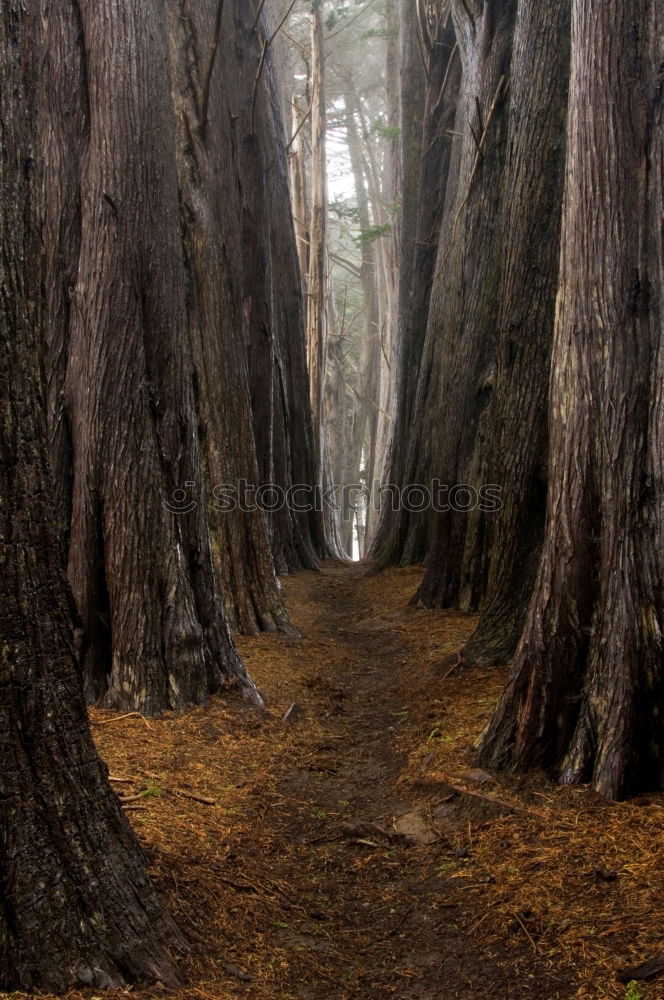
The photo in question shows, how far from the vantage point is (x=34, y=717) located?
8.40ft

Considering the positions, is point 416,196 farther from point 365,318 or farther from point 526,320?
point 365,318

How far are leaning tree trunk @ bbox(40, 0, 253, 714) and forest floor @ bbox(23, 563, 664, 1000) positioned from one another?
52cm

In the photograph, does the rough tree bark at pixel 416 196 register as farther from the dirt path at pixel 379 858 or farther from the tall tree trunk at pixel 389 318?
the dirt path at pixel 379 858

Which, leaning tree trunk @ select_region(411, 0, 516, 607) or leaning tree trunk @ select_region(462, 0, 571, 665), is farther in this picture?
leaning tree trunk @ select_region(411, 0, 516, 607)

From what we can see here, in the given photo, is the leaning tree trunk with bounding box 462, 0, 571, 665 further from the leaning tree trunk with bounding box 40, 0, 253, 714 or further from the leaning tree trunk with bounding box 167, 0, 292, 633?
the leaning tree trunk with bounding box 167, 0, 292, 633

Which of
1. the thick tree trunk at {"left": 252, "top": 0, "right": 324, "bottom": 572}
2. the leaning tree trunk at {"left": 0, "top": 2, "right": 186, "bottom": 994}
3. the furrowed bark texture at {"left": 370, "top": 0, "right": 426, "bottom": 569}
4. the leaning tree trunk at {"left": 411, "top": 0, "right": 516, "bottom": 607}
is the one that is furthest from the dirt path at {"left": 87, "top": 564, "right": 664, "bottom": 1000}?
the furrowed bark texture at {"left": 370, "top": 0, "right": 426, "bottom": 569}

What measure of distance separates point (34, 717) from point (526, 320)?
514cm

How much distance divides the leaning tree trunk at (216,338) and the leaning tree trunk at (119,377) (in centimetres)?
175

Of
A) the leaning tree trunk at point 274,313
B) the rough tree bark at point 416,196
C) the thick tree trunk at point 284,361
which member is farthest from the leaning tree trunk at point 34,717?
the rough tree bark at point 416,196

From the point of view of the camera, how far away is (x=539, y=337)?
6602 millimetres

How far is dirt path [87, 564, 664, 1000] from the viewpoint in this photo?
3033 millimetres

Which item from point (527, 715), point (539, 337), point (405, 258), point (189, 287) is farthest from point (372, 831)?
point (405, 258)

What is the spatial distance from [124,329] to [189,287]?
7.86 ft

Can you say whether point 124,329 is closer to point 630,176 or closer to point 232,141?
point 630,176
